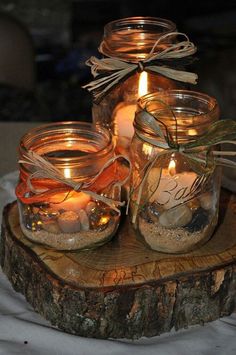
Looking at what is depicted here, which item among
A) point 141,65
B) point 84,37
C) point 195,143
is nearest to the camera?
point 195,143

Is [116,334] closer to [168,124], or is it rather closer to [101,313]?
[101,313]

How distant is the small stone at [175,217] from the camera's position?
934 millimetres

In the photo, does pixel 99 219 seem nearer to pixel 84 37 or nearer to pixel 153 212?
pixel 153 212

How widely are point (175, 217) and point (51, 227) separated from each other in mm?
A: 158

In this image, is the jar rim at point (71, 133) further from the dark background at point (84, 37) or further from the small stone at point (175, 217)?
the dark background at point (84, 37)

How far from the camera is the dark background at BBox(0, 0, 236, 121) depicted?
2.41 m

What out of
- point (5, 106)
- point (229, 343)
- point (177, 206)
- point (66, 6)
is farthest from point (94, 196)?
point (66, 6)

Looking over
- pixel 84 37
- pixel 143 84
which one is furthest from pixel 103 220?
pixel 84 37

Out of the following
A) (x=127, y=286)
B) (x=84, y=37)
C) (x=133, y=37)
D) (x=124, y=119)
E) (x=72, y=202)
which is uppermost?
(x=84, y=37)

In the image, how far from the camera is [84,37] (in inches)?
121

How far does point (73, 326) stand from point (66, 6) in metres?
2.44

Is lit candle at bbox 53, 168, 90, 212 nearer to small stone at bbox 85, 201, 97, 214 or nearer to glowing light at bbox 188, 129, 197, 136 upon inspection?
small stone at bbox 85, 201, 97, 214

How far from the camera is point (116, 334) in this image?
3.07ft

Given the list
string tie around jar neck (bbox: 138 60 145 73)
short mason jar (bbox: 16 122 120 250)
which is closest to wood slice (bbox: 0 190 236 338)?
short mason jar (bbox: 16 122 120 250)
